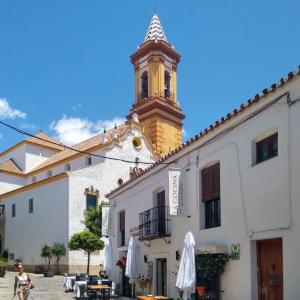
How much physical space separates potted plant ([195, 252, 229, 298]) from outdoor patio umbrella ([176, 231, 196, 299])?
0.32 meters

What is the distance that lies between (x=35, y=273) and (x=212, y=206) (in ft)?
85.2

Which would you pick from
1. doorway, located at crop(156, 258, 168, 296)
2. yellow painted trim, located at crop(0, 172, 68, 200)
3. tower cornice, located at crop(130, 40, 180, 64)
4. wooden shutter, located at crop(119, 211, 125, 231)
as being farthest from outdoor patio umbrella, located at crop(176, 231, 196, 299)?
tower cornice, located at crop(130, 40, 180, 64)

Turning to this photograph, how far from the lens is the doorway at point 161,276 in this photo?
17062 mm

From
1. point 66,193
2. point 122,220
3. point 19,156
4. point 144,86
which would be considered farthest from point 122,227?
point 19,156

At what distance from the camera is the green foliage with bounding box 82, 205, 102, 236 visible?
1369 inches

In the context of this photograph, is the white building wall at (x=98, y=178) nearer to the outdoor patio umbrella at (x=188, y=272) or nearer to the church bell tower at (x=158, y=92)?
the church bell tower at (x=158, y=92)

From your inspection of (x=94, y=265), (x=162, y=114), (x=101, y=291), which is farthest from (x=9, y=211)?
(x=101, y=291)

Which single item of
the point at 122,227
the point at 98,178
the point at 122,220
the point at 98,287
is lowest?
the point at 98,287

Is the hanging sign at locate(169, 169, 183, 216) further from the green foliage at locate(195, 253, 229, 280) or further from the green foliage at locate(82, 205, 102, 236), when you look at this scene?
the green foliage at locate(82, 205, 102, 236)

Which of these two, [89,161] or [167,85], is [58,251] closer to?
[89,161]

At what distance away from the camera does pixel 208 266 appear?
41.8ft

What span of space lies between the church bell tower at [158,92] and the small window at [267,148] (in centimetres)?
2843

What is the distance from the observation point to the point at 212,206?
13.8m

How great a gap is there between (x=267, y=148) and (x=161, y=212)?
22.2ft
